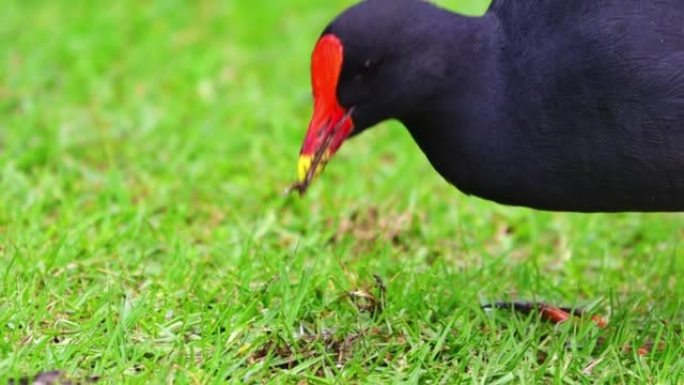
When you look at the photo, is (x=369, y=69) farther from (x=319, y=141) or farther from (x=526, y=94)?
(x=526, y=94)

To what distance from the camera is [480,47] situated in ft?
14.9

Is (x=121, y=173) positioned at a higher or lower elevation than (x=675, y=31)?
lower

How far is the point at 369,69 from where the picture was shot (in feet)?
14.5

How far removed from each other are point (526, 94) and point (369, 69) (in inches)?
20.0

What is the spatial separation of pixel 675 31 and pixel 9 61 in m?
4.32

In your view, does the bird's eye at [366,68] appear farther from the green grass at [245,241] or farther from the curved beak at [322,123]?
the green grass at [245,241]

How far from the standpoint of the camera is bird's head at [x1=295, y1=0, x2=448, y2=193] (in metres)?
4.35

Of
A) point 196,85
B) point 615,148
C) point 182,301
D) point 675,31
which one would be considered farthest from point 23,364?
point 196,85

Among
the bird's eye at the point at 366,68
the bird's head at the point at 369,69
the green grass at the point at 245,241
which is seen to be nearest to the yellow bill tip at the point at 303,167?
the bird's head at the point at 369,69

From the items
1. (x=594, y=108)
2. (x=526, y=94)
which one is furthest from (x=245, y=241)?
(x=594, y=108)

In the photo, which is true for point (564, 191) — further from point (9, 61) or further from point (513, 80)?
point (9, 61)

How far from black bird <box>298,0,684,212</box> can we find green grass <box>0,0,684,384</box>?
0.53m

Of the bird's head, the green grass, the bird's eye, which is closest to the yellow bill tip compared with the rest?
the bird's head

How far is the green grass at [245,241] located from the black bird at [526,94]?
20.9 inches
